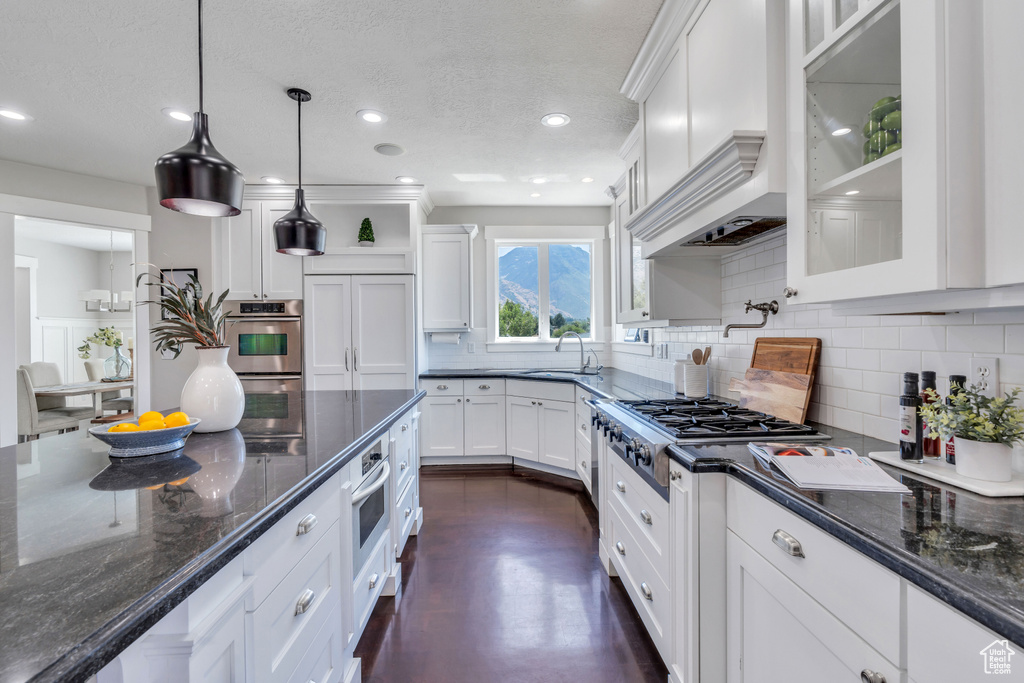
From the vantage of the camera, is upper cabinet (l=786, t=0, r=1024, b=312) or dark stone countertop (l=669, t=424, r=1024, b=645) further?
upper cabinet (l=786, t=0, r=1024, b=312)

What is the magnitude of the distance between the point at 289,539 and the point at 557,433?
2960 mm

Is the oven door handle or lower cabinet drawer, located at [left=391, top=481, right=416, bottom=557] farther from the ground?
the oven door handle

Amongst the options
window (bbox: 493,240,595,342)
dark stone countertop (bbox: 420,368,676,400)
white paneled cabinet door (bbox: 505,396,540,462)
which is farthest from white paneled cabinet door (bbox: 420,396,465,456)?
window (bbox: 493,240,595,342)

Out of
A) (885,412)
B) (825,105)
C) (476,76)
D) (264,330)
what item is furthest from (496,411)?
(825,105)

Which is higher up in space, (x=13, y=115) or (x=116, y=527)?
(x=13, y=115)

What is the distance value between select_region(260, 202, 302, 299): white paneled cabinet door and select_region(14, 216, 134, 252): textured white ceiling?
2817mm

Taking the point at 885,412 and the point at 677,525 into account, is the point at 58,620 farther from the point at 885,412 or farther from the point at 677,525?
the point at 885,412

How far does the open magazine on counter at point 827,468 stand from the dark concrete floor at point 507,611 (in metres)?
1.00

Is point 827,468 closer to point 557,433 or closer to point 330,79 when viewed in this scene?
point 330,79

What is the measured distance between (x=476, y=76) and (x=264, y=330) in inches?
115

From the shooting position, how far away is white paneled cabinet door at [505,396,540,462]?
4070 millimetres

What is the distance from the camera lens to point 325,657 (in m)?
1.34

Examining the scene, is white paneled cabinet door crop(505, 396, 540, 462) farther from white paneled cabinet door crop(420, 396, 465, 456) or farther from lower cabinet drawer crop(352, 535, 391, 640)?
lower cabinet drawer crop(352, 535, 391, 640)

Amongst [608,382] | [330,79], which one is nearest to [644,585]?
[608,382]
